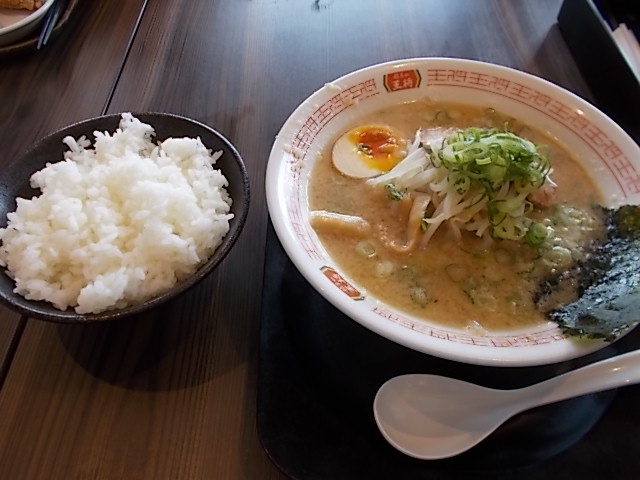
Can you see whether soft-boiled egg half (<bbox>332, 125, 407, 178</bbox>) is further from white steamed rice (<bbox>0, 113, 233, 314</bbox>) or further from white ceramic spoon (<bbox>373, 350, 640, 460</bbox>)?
white ceramic spoon (<bbox>373, 350, 640, 460</bbox>)

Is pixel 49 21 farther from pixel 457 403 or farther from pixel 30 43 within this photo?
pixel 457 403

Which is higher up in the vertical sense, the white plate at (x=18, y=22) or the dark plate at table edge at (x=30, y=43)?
the white plate at (x=18, y=22)

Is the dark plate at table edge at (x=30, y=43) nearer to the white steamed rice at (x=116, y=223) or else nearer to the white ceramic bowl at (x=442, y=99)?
the white steamed rice at (x=116, y=223)

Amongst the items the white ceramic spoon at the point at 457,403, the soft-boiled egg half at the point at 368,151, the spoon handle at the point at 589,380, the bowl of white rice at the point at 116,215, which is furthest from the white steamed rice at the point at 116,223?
the spoon handle at the point at 589,380

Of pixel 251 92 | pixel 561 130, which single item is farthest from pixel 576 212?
pixel 251 92

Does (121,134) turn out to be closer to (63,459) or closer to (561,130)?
(63,459)

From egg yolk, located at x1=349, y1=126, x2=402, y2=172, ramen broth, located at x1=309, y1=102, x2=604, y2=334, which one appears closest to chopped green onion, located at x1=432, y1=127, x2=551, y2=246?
ramen broth, located at x1=309, y1=102, x2=604, y2=334
